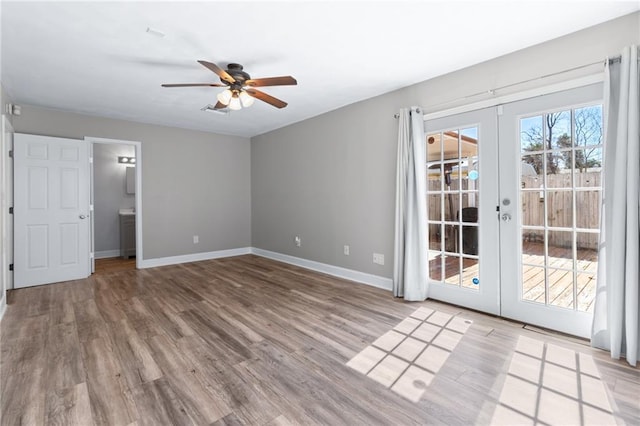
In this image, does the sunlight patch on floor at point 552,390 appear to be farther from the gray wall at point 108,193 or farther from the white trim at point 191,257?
the gray wall at point 108,193

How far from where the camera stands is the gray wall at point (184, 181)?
4.90 meters

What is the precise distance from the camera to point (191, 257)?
227 inches

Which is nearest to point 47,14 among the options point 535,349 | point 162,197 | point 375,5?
point 375,5

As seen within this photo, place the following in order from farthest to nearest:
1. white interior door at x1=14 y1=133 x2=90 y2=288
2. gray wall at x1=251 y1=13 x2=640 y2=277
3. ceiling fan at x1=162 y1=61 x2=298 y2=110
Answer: white interior door at x1=14 y1=133 x2=90 y2=288, ceiling fan at x1=162 y1=61 x2=298 y2=110, gray wall at x1=251 y1=13 x2=640 y2=277

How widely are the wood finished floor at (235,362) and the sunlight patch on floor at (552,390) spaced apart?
44 mm

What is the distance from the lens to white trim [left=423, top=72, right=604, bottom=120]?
8.00 feet

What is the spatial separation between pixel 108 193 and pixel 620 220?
7766 millimetres

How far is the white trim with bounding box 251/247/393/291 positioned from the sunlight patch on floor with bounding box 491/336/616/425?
1.82 m

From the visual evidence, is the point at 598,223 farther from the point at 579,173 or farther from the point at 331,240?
the point at 331,240

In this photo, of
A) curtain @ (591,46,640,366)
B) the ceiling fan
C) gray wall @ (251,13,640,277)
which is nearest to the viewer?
curtain @ (591,46,640,366)

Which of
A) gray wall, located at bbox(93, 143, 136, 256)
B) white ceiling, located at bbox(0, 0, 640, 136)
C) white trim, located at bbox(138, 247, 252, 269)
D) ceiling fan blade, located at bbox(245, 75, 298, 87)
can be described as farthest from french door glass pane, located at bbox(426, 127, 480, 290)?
gray wall, located at bbox(93, 143, 136, 256)

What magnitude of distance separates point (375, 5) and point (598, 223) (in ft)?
8.06

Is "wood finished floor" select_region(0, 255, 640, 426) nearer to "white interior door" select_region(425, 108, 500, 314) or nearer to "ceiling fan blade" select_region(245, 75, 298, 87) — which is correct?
"white interior door" select_region(425, 108, 500, 314)

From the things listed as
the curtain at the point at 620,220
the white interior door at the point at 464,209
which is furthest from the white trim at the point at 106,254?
the curtain at the point at 620,220
